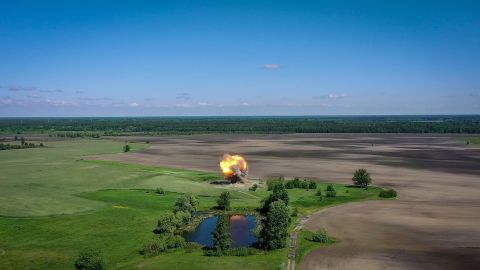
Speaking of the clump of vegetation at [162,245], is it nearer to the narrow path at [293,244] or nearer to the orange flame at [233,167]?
the narrow path at [293,244]

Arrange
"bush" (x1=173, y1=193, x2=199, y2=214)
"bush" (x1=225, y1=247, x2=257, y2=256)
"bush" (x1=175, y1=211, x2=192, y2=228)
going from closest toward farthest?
"bush" (x1=225, y1=247, x2=257, y2=256), "bush" (x1=175, y1=211, x2=192, y2=228), "bush" (x1=173, y1=193, x2=199, y2=214)

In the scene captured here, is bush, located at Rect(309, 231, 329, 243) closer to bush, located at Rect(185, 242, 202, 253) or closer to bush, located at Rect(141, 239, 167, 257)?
bush, located at Rect(185, 242, 202, 253)

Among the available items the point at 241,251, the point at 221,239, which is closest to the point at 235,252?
the point at 241,251

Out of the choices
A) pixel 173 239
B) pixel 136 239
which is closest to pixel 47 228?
pixel 136 239

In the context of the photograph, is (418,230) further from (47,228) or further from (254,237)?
(47,228)

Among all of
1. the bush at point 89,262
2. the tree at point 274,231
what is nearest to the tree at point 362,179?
the tree at point 274,231

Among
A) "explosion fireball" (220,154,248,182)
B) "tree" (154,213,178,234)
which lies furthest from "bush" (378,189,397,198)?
"tree" (154,213,178,234)
